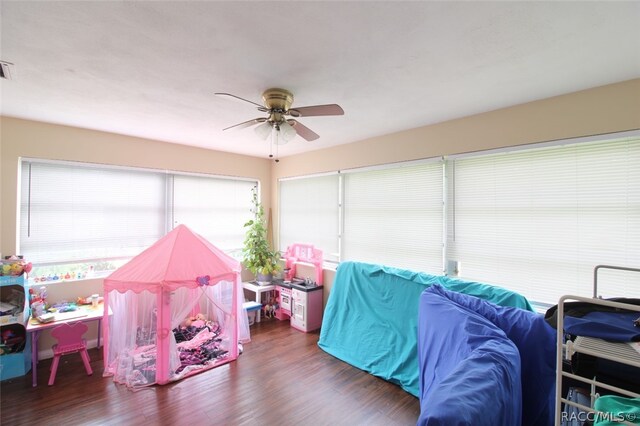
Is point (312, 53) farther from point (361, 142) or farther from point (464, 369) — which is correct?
point (361, 142)

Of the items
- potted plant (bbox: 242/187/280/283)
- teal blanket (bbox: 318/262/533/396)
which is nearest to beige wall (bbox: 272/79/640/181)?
teal blanket (bbox: 318/262/533/396)

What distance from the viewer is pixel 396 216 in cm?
372

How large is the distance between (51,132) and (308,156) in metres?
3.42

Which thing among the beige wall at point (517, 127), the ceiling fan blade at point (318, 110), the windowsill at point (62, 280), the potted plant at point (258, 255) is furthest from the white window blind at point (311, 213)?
the windowsill at point (62, 280)

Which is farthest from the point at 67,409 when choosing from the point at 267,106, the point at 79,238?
the point at 267,106

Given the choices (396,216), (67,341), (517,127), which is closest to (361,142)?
(396,216)

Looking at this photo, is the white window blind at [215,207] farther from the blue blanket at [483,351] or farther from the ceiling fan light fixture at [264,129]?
the blue blanket at [483,351]

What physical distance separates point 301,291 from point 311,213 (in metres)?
1.35

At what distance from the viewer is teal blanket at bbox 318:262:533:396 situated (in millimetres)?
2826

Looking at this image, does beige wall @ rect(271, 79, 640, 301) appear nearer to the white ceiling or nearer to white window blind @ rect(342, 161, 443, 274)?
the white ceiling

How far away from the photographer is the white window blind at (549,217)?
7.46 feet

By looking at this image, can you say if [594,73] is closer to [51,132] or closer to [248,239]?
[248,239]

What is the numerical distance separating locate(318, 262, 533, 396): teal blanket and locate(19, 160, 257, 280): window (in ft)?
8.46

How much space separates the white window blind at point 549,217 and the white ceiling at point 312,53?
601 millimetres
